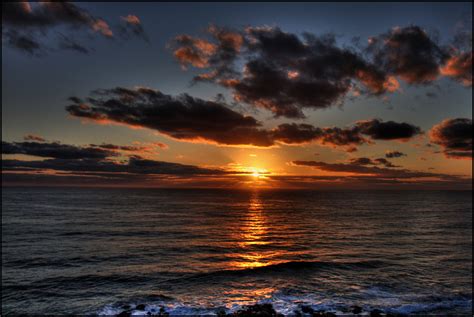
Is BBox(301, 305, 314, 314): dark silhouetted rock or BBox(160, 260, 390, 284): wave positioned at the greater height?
BBox(301, 305, 314, 314): dark silhouetted rock

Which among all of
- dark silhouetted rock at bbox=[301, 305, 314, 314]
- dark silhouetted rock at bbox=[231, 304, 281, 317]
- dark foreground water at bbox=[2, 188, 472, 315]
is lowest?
dark foreground water at bbox=[2, 188, 472, 315]

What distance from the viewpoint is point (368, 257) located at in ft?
144

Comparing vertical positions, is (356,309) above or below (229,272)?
above

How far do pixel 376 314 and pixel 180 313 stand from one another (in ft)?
51.0

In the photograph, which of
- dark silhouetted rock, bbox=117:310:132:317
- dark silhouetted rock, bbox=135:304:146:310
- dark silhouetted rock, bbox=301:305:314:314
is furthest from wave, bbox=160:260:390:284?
dark silhouetted rock, bbox=301:305:314:314

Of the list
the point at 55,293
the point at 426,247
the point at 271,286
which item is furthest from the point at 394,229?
the point at 55,293

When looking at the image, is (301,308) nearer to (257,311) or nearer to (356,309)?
(257,311)

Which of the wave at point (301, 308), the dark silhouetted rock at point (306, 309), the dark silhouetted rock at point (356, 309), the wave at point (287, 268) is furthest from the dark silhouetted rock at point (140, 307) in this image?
the dark silhouetted rock at point (356, 309)

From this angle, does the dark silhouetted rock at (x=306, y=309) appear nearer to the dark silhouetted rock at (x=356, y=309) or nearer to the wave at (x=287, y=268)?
the dark silhouetted rock at (x=356, y=309)

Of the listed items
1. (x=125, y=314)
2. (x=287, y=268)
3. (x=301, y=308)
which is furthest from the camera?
(x=287, y=268)

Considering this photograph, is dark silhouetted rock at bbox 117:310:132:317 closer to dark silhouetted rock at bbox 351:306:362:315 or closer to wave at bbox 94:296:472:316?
wave at bbox 94:296:472:316

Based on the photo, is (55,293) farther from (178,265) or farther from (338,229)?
(338,229)

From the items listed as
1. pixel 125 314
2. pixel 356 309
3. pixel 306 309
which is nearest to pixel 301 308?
pixel 306 309

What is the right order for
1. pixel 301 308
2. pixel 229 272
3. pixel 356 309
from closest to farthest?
1. pixel 356 309
2. pixel 301 308
3. pixel 229 272
